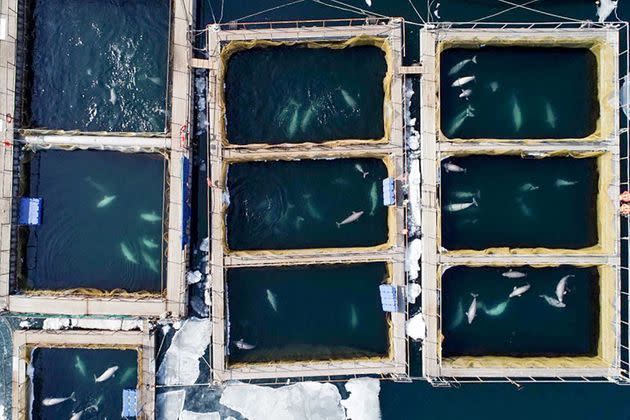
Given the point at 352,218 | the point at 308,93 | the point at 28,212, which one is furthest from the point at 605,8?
the point at 28,212

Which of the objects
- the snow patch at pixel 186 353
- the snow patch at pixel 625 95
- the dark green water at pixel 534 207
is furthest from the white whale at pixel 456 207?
the snow patch at pixel 186 353

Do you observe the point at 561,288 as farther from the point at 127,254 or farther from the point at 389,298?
the point at 127,254

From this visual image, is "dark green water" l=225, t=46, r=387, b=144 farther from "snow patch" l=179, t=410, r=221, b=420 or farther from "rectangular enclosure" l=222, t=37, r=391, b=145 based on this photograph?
"snow patch" l=179, t=410, r=221, b=420

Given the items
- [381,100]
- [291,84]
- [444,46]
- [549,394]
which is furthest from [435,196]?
[549,394]

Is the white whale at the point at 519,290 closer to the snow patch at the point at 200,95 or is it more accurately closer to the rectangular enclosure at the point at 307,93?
the rectangular enclosure at the point at 307,93

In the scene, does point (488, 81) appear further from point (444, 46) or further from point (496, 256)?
point (496, 256)

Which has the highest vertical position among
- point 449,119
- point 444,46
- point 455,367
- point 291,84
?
point 444,46
